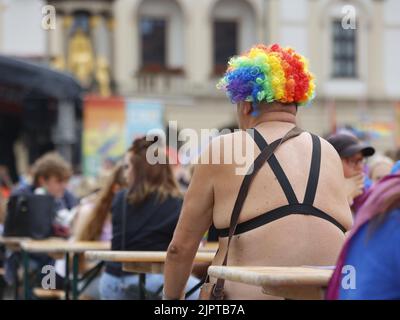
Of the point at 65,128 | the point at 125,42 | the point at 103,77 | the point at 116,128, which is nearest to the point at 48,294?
the point at 65,128

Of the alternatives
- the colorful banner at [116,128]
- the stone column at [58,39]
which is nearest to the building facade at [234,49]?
the stone column at [58,39]

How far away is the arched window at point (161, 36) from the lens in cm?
4116

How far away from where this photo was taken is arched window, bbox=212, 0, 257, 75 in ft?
137

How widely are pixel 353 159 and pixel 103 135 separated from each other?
50.1ft

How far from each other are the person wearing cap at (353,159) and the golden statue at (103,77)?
30.0m

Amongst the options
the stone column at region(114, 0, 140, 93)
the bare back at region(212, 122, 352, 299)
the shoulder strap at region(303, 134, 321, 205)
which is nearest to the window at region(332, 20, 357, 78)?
the stone column at region(114, 0, 140, 93)

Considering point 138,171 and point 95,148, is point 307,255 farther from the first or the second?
point 95,148

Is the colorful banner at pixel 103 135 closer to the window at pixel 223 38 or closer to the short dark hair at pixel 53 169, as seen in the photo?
the short dark hair at pixel 53 169

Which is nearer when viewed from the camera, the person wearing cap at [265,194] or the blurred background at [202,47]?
the person wearing cap at [265,194]

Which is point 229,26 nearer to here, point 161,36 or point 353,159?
point 161,36

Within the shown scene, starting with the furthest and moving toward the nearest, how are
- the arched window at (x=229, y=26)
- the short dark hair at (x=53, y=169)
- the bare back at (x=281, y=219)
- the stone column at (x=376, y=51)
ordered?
1. the arched window at (x=229, y=26)
2. the stone column at (x=376, y=51)
3. the short dark hair at (x=53, y=169)
4. the bare back at (x=281, y=219)

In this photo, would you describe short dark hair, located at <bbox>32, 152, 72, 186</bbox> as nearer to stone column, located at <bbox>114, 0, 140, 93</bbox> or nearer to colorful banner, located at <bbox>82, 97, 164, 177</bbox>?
colorful banner, located at <bbox>82, 97, 164, 177</bbox>

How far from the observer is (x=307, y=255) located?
4.70 meters

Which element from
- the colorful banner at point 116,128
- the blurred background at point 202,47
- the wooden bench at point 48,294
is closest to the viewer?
the wooden bench at point 48,294
